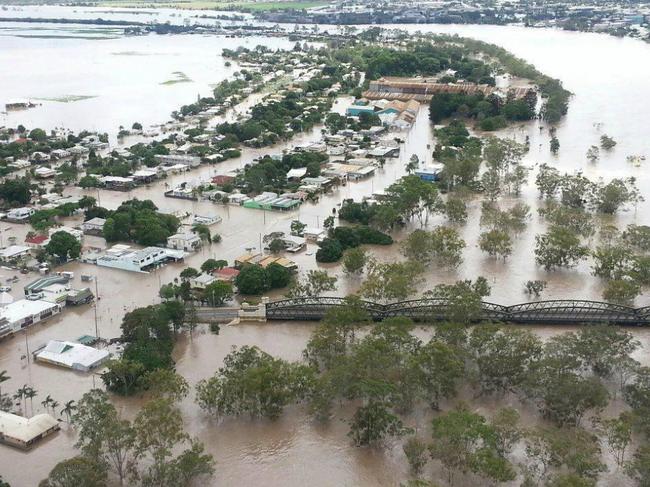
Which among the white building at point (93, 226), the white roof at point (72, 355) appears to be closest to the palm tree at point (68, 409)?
the white roof at point (72, 355)

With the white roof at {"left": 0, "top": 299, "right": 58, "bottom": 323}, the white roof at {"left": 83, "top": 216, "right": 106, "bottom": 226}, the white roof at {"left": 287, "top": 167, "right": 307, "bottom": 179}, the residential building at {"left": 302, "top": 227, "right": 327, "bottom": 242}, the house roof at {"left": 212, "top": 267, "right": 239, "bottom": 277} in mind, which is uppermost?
the white roof at {"left": 287, "top": 167, "right": 307, "bottom": 179}

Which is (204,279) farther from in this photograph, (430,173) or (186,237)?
(430,173)

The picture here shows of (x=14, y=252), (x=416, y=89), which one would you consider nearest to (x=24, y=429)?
(x=14, y=252)

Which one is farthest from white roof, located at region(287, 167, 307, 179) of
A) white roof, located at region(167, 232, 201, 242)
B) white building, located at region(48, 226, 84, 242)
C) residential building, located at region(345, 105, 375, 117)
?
residential building, located at region(345, 105, 375, 117)

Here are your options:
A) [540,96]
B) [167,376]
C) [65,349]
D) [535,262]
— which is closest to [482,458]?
[167,376]

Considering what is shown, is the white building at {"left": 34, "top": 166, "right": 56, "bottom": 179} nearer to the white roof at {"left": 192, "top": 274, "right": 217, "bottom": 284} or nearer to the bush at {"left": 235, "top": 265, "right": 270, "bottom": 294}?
the white roof at {"left": 192, "top": 274, "right": 217, "bottom": 284}

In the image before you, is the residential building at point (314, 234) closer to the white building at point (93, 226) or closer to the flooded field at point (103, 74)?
the white building at point (93, 226)
